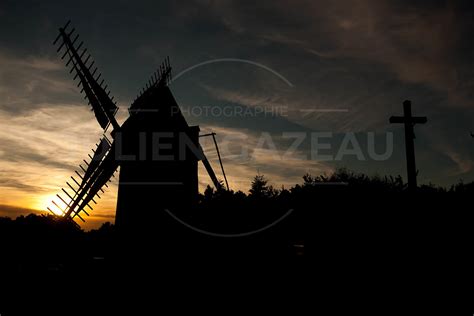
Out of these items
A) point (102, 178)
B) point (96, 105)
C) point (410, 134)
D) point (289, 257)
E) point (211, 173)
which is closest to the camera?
point (410, 134)

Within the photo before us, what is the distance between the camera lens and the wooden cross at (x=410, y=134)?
35.7 ft

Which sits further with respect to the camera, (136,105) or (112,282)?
(136,105)

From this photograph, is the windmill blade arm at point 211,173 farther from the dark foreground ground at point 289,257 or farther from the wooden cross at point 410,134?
the wooden cross at point 410,134

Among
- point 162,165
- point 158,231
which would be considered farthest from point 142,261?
point 162,165

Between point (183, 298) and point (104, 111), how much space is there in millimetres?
8983

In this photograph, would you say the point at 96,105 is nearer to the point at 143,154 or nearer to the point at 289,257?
the point at 143,154

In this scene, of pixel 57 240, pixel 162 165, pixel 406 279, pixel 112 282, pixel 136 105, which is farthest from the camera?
pixel 57 240

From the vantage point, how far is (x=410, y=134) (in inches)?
443

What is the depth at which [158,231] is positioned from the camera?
1388 centimetres

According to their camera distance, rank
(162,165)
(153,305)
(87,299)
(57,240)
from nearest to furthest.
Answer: (153,305) < (87,299) < (162,165) < (57,240)

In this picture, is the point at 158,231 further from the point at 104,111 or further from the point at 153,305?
the point at 104,111

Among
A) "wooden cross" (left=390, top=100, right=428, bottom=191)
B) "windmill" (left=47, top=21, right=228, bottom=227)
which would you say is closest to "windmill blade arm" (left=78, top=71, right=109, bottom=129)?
"windmill" (left=47, top=21, right=228, bottom=227)

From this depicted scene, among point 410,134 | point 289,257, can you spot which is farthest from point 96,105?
point 410,134

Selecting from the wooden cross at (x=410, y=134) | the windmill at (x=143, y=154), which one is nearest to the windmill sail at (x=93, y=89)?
the windmill at (x=143, y=154)
